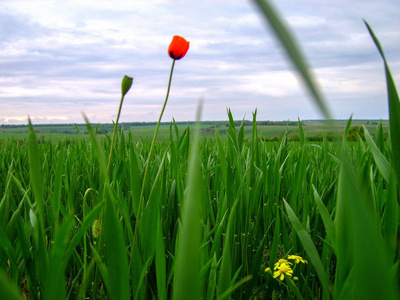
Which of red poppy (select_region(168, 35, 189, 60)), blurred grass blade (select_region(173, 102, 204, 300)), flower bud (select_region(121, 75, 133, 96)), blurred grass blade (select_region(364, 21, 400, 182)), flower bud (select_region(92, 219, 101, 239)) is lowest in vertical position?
flower bud (select_region(92, 219, 101, 239))

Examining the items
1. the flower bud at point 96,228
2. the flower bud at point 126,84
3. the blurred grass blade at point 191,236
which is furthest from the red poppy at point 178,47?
the blurred grass blade at point 191,236

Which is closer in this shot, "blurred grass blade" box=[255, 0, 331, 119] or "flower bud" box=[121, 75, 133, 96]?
"blurred grass blade" box=[255, 0, 331, 119]

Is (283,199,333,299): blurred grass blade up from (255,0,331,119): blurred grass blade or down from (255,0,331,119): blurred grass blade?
down

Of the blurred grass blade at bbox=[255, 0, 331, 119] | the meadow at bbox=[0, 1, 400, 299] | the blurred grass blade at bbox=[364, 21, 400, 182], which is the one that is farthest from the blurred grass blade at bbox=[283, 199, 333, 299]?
the blurred grass blade at bbox=[255, 0, 331, 119]

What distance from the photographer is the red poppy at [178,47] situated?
0.79 meters

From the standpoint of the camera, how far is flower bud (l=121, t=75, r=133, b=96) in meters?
0.70

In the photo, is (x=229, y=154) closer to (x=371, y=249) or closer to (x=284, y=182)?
(x=284, y=182)

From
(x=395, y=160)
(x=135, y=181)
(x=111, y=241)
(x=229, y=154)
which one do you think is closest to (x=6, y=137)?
(x=229, y=154)

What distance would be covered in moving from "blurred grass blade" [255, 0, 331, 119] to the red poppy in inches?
25.4

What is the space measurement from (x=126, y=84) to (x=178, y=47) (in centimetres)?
16

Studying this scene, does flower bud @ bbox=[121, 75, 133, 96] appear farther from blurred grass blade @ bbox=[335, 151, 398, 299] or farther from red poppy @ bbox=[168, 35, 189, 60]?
blurred grass blade @ bbox=[335, 151, 398, 299]

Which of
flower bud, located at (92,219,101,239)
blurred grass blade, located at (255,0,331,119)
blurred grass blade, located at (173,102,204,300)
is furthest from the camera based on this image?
flower bud, located at (92,219,101,239)

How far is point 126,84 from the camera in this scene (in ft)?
2.32

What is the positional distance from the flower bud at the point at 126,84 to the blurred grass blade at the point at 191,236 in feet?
1.46
